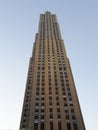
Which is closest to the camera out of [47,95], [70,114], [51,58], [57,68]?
[70,114]

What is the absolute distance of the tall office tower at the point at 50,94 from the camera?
64500 mm

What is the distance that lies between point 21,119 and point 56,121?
13.0 m

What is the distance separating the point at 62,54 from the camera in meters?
100

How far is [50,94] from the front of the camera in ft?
249

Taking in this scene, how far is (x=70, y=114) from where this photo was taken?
67.1 m

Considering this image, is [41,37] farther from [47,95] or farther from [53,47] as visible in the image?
[47,95]

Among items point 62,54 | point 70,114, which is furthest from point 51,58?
point 70,114

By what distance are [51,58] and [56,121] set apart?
129 feet

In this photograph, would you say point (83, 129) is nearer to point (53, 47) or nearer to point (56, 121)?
point (56, 121)

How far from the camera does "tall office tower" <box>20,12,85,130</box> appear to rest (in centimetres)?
6450

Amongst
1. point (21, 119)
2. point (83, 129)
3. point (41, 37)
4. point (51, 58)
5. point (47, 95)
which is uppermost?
point (41, 37)

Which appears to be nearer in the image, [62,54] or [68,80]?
[68,80]

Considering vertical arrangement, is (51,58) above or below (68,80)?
above

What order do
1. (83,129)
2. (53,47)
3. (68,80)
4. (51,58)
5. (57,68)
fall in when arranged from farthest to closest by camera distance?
(53,47)
(51,58)
(57,68)
(68,80)
(83,129)
